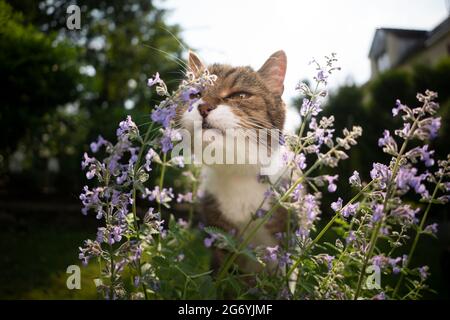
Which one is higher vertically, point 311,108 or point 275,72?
point 275,72

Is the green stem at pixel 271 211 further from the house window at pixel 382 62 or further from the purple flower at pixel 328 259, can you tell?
the house window at pixel 382 62

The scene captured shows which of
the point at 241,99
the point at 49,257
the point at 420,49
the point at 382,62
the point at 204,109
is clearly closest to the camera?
A: the point at 204,109

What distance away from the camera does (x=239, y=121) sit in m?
1.49

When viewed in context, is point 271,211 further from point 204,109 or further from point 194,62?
point 194,62

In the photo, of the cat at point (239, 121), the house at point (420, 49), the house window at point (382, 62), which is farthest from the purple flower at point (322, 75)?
the house at point (420, 49)

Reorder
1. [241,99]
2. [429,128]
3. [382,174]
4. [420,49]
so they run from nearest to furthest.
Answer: [429,128], [382,174], [241,99], [420,49]

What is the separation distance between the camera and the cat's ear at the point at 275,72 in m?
1.60

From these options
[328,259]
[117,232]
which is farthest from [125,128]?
[328,259]

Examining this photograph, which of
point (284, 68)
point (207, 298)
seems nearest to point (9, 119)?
point (284, 68)

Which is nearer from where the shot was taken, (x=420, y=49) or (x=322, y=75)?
(x=322, y=75)

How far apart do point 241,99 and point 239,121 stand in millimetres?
154

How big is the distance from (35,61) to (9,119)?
0.81 m

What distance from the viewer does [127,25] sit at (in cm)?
609

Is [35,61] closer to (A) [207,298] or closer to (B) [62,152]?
(B) [62,152]
